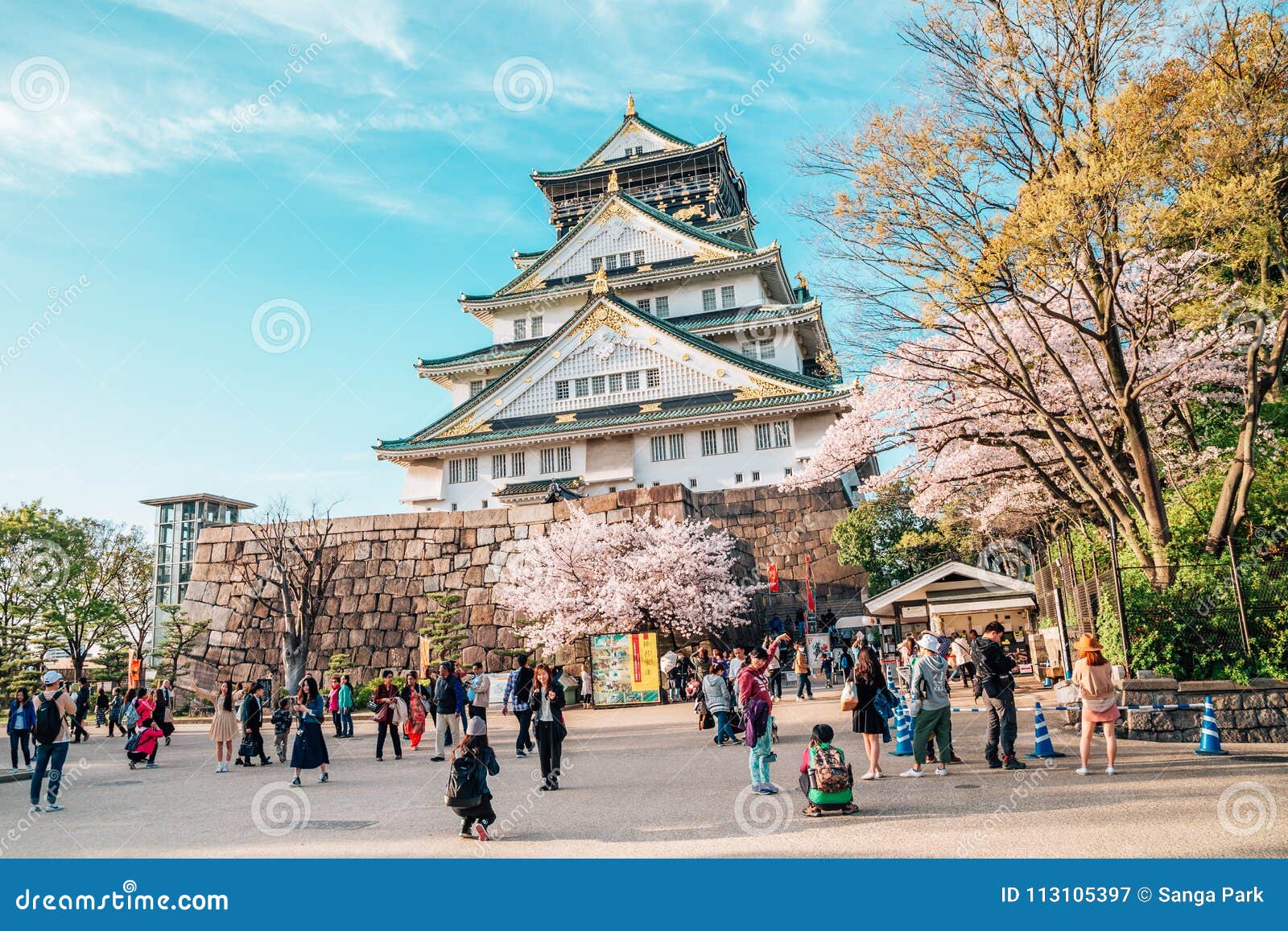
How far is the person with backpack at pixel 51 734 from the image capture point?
10109 millimetres

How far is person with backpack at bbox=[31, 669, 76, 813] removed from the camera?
10.1 metres

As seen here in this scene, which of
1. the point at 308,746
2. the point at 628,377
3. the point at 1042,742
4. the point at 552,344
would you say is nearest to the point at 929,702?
the point at 1042,742

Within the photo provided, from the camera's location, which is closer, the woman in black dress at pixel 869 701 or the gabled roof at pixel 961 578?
the woman in black dress at pixel 869 701

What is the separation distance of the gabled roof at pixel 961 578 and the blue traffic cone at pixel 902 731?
402 inches

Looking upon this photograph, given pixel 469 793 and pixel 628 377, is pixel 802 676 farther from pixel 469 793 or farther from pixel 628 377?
pixel 628 377

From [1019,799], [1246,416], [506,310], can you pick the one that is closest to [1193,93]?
[1246,416]

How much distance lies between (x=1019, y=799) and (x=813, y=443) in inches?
1127

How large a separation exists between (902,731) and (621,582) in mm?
14253

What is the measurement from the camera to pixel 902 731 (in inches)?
484

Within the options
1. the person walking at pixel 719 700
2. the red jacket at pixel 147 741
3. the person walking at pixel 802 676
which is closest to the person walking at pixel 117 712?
the red jacket at pixel 147 741

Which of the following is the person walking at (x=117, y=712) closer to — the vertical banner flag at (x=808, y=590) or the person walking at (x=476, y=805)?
the person walking at (x=476, y=805)

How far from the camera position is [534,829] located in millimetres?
8070

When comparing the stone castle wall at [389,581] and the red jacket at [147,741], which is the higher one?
the stone castle wall at [389,581]

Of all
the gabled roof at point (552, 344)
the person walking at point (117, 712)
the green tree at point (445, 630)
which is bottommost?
the person walking at point (117, 712)
